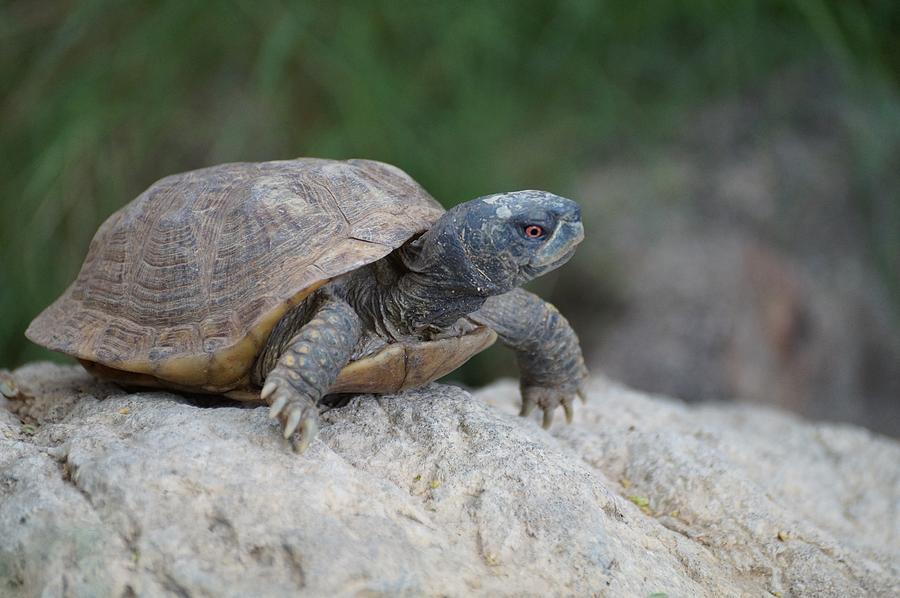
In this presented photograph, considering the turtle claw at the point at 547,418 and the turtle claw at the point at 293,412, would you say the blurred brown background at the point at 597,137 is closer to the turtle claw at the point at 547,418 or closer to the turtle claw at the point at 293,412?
the turtle claw at the point at 547,418

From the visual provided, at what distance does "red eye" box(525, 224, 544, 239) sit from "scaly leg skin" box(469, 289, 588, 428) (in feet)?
1.35

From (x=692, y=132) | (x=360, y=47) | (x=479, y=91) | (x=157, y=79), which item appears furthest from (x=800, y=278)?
(x=157, y=79)

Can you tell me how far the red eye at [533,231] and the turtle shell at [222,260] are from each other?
0.35 meters

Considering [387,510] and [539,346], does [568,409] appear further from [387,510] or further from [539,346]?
[387,510]

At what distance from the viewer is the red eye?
2197mm

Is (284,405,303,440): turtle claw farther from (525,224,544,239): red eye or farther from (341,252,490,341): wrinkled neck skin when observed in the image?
(525,224,544,239): red eye

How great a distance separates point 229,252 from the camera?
7.59 feet

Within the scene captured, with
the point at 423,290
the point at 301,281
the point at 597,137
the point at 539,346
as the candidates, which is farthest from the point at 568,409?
the point at 597,137

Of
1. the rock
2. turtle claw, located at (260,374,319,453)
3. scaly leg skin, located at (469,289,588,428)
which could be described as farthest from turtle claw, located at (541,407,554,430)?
turtle claw, located at (260,374,319,453)

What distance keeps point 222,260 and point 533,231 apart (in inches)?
34.8

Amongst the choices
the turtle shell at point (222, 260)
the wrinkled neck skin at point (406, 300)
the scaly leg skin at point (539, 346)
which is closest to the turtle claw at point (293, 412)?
the turtle shell at point (222, 260)

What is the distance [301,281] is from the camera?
7.15ft

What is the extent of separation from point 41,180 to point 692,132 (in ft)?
13.2

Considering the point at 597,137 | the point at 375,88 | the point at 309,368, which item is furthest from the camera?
the point at 597,137
